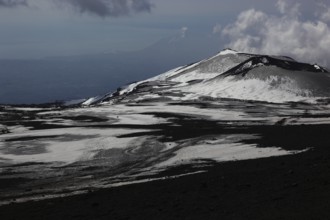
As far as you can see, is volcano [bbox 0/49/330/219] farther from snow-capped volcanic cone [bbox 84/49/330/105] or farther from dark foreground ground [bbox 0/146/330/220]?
snow-capped volcanic cone [bbox 84/49/330/105]

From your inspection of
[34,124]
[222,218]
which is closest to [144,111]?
[34,124]

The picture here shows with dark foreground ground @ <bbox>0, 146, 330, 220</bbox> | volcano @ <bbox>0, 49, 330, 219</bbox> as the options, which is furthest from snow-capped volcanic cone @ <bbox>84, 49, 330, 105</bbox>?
dark foreground ground @ <bbox>0, 146, 330, 220</bbox>

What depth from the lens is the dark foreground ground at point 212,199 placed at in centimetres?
2122

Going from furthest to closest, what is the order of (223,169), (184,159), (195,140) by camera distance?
1. (195,140)
2. (184,159)
3. (223,169)

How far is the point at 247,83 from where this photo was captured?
559ft

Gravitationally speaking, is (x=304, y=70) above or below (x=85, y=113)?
above

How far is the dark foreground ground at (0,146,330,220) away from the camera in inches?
835

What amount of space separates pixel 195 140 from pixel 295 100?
96.5m

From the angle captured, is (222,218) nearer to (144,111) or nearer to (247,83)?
(144,111)

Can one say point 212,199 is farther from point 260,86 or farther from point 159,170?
point 260,86

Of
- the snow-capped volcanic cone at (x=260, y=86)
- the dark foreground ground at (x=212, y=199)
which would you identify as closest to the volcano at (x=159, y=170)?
the dark foreground ground at (x=212, y=199)

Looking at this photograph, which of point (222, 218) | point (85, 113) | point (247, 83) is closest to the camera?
point (222, 218)

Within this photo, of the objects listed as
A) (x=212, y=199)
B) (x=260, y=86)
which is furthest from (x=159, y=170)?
(x=260, y=86)

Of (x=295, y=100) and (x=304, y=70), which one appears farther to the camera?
(x=304, y=70)
